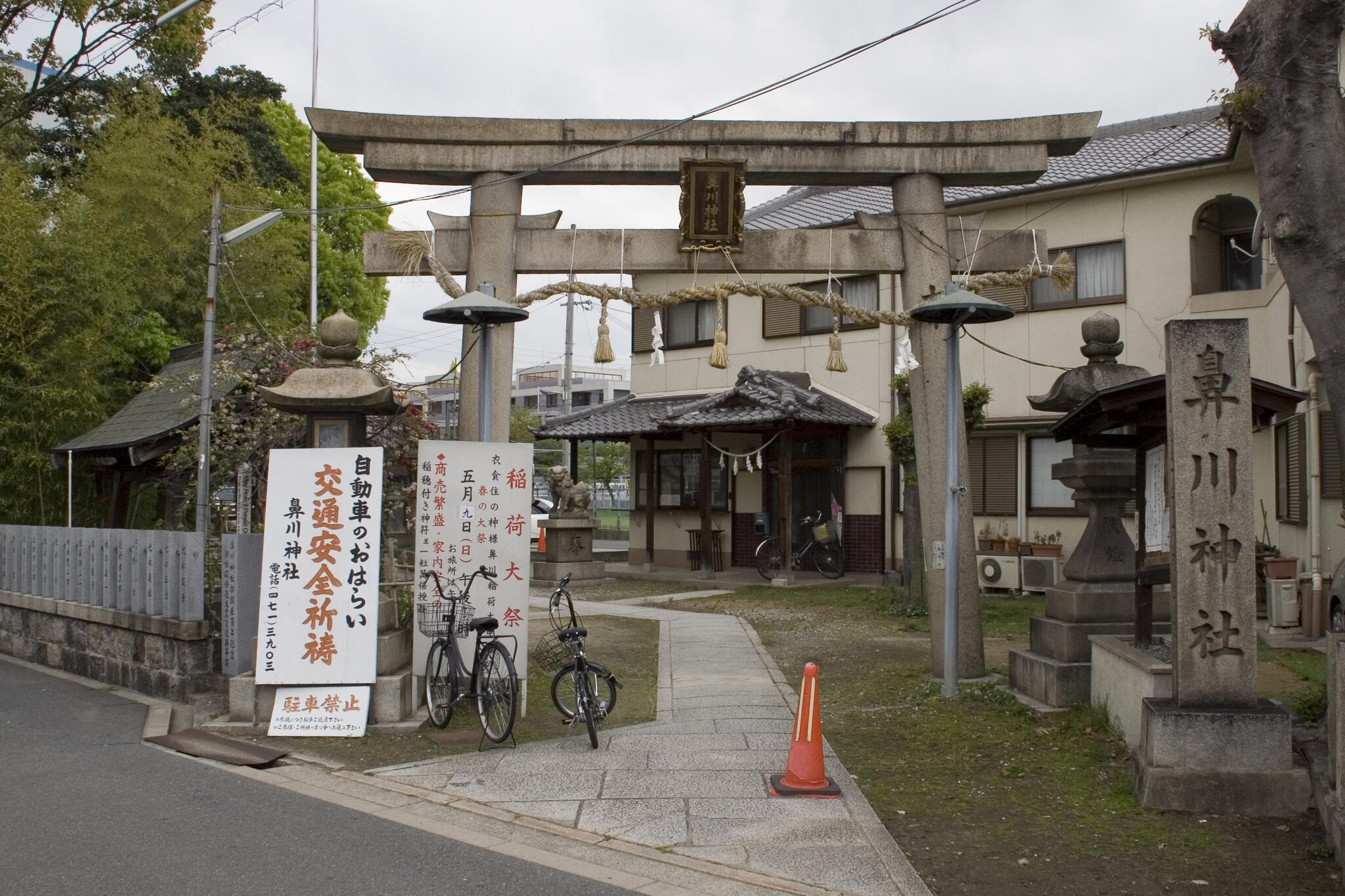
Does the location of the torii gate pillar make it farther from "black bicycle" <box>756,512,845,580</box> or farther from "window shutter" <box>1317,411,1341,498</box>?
"black bicycle" <box>756,512,845,580</box>

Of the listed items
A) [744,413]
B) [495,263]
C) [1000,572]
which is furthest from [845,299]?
[495,263]

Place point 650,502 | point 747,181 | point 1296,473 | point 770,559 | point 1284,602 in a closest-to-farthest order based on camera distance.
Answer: point 747,181
point 1284,602
point 1296,473
point 770,559
point 650,502

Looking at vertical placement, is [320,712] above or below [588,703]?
below

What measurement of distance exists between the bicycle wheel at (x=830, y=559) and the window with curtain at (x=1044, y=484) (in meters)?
3.79

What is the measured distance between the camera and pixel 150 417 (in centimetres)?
1641

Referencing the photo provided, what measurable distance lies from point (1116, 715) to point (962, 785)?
1.59 metres

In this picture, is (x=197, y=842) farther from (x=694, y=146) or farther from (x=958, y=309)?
(x=694, y=146)

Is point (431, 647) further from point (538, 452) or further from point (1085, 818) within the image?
point (538, 452)

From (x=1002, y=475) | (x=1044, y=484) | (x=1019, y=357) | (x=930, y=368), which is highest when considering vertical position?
(x=1019, y=357)

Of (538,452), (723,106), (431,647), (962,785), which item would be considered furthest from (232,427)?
(538,452)

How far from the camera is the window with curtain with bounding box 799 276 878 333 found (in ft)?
69.4

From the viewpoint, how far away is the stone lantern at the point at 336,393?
29.1 feet

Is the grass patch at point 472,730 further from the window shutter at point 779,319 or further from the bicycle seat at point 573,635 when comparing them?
the window shutter at point 779,319

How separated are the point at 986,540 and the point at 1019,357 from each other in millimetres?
3648
